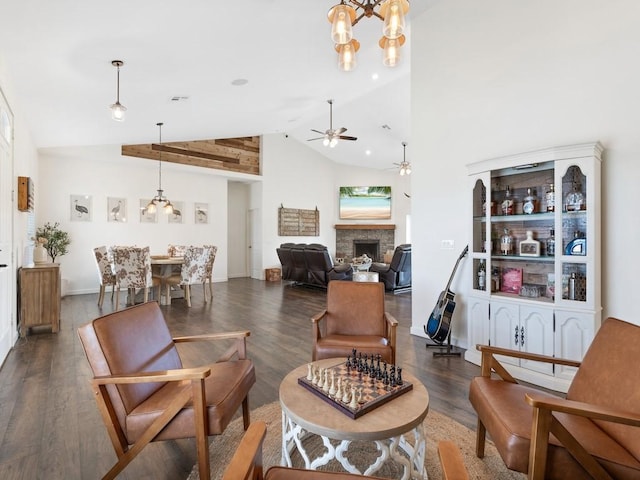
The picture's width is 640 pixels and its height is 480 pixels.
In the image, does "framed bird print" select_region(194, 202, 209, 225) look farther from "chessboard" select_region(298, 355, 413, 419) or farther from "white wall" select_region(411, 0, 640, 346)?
"chessboard" select_region(298, 355, 413, 419)

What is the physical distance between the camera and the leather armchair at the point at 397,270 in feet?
23.8

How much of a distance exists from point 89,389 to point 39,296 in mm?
2208

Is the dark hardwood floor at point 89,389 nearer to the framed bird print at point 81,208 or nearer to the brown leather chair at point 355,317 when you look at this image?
the brown leather chair at point 355,317

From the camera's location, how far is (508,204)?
3342mm

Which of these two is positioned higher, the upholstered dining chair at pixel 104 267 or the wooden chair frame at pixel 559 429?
the upholstered dining chair at pixel 104 267

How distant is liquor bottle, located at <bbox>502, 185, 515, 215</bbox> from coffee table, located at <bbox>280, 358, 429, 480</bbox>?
89.7 inches

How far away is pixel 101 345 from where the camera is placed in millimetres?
1721

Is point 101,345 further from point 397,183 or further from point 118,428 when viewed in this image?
point 397,183

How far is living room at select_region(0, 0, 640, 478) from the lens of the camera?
275 cm

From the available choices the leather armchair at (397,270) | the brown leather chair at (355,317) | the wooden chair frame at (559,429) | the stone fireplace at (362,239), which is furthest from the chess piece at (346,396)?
the stone fireplace at (362,239)

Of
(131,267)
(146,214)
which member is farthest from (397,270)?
(146,214)

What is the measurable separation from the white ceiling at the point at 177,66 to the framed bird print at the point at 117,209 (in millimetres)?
1399

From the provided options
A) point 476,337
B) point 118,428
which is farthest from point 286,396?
point 476,337

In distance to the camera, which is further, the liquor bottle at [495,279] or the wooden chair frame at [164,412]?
the liquor bottle at [495,279]
